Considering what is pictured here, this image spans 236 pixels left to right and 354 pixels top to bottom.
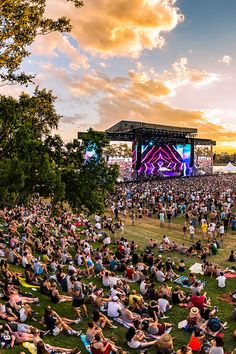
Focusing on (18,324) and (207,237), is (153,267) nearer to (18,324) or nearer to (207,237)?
(18,324)

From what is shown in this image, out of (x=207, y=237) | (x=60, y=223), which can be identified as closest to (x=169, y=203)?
(x=207, y=237)

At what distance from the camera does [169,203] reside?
32625mm

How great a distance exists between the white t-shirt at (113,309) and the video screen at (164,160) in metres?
41.8

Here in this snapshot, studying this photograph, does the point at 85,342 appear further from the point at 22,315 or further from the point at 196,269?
the point at 196,269

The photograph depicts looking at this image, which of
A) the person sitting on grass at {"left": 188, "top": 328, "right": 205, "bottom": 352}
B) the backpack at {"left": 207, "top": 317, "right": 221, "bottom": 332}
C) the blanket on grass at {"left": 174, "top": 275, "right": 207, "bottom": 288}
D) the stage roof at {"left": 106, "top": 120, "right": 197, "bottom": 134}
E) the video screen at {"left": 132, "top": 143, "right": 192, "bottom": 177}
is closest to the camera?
the person sitting on grass at {"left": 188, "top": 328, "right": 205, "bottom": 352}

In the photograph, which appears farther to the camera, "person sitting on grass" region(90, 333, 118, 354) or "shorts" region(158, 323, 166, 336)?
"shorts" region(158, 323, 166, 336)

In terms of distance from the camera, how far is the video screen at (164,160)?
53.0m

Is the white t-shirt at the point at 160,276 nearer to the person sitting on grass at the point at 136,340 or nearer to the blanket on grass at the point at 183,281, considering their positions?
the blanket on grass at the point at 183,281

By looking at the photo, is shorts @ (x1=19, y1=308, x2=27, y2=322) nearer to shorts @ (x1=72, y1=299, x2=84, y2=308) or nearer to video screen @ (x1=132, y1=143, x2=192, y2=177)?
shorts @ (x1=72, y1=299, x2=84, y2=308)

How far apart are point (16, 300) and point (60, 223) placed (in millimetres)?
13353

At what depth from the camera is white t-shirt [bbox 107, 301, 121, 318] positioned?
10219 mm

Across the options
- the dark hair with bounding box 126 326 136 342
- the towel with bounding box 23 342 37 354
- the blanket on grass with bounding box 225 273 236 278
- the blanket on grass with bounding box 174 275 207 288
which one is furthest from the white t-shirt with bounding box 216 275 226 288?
the towel with bounding box 23 342 37 354

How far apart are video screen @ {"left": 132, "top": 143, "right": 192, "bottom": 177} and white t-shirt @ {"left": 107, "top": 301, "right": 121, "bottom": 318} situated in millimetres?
41817

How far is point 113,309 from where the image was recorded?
10.2m
